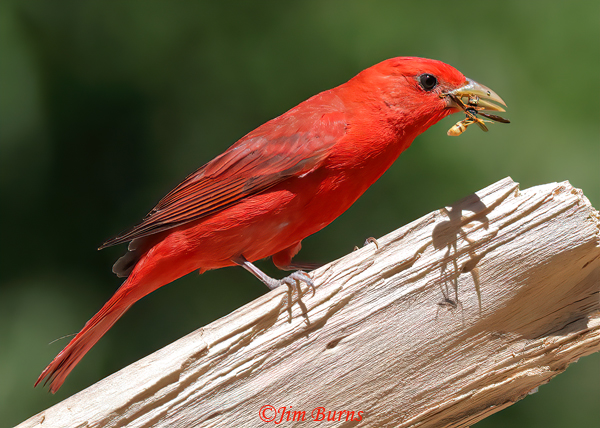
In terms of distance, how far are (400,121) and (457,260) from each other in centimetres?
84

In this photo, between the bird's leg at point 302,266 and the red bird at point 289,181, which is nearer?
the red bird at point 289,181

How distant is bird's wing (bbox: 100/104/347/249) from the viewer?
2.69 meters

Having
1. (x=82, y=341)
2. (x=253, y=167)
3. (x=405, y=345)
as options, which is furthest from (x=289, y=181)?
(x=82, y=341)

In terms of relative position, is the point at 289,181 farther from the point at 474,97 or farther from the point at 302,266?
the point at 474,97

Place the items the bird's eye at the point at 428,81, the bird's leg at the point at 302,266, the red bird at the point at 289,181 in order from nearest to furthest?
the red bird at the point at 289,181, the bird's eye at the point at 428,81, the bird's leg at the point at 302,266

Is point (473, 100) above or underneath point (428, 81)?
underneath

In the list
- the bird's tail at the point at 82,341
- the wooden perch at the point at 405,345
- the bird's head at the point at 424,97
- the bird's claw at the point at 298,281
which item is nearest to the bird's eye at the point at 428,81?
the bird's head at the point at 424,97

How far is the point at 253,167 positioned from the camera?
2.82 m

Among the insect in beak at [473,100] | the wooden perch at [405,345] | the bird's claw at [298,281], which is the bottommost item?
the wooden perch at [405,345]

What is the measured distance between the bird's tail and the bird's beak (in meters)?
1.84

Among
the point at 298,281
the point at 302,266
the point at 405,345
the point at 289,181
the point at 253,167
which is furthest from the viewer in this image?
the point at 302,266

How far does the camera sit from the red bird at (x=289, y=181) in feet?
8.71

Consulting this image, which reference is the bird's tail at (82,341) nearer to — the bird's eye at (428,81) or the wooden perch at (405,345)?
the wooden perch at (405,345)

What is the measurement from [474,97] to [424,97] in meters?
0.24
